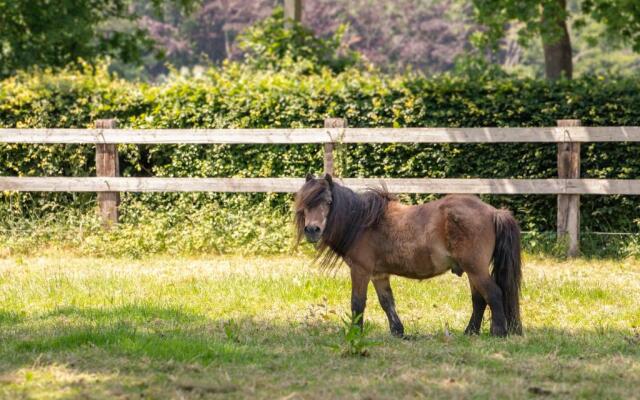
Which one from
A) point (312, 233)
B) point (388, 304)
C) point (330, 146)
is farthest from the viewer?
point (330, 146)

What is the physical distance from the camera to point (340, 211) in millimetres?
7566

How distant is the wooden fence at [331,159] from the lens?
11.9 meters

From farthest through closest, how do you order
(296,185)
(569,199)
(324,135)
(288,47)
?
(288,47) → (324,135) → (296,185) → (569,199)

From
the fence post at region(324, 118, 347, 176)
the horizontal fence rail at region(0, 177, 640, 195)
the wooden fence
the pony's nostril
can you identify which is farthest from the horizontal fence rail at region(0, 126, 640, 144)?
the pony's nostril

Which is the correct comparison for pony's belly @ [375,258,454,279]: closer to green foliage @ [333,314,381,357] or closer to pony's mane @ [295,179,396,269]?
pony's mane @ [295,179,396,269]

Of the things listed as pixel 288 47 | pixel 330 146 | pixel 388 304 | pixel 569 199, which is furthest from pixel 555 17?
pixel 388 304

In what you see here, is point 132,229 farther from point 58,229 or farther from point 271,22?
point 271,22

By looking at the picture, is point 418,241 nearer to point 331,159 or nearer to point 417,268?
point 417,268

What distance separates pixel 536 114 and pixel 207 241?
4.83 metres

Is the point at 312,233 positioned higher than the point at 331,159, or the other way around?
the point at 331,159

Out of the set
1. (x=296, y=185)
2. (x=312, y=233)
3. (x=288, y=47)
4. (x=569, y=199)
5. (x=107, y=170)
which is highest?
(x=288, y=47)

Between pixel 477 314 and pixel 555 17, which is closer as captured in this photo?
pixel 477 314

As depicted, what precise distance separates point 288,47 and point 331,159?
542 cm

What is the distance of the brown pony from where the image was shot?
7340 millimetres
